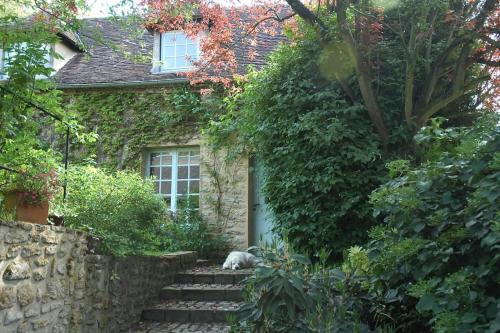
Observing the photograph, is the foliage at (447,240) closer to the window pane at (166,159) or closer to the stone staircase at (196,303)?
the stone staircase at (196,303)

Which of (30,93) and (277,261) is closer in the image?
(277,261)

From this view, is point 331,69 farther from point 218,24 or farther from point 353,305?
point 353,305

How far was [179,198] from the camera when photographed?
30.5 ft

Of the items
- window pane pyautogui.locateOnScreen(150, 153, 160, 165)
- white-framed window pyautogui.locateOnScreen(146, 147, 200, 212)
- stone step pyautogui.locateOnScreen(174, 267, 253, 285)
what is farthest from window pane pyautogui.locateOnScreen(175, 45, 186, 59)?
stone step pyautogui.locateOnScreen(174, 267, 253, 285)

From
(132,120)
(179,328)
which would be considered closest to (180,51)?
(132,120)

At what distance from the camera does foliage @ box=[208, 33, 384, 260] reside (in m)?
5.44

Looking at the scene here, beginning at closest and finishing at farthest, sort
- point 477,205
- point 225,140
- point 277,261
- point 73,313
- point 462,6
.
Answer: point 477,205 < point 277,261 < point 73,313 < point 462,6 < point 225,140

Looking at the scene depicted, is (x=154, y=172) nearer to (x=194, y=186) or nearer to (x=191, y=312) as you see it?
(x=194, y=186)

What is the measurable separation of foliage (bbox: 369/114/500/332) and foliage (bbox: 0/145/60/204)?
8.46ft

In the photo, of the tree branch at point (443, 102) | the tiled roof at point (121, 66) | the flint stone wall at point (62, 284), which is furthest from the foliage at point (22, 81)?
the tiled roof at point (121, 66)

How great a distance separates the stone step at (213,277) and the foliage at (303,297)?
342 cm

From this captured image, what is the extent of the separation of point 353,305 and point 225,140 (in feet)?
19.8

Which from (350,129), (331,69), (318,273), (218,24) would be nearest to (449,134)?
(318,273)

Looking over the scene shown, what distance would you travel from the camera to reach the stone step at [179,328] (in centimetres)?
508
